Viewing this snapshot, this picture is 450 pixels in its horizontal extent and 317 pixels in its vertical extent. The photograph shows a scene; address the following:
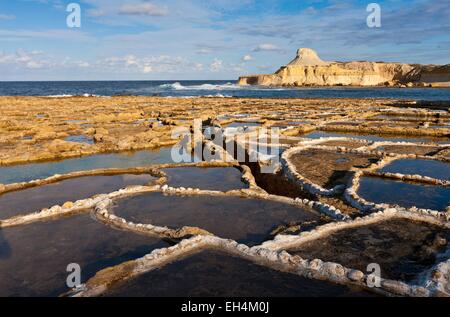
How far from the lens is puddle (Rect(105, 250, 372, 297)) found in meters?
7.31

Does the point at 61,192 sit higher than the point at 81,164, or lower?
lower

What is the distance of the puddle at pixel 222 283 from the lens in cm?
Answer: 731

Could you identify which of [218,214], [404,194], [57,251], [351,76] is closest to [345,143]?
[404,194]

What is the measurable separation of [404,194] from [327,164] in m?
4.80

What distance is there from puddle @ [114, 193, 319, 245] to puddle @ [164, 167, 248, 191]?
5.69 ft

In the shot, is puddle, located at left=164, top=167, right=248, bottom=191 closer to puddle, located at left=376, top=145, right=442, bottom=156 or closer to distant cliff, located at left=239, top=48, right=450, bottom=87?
puddle, located at left=376, top=145, right=442, bottom=156

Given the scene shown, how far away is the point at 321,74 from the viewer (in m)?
166

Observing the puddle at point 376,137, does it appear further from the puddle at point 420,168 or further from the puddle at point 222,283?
the puddle at point 222,283

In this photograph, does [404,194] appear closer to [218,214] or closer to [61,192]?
[218,214]

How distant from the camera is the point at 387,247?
9.33m

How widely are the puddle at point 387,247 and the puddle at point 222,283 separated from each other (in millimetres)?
1276
